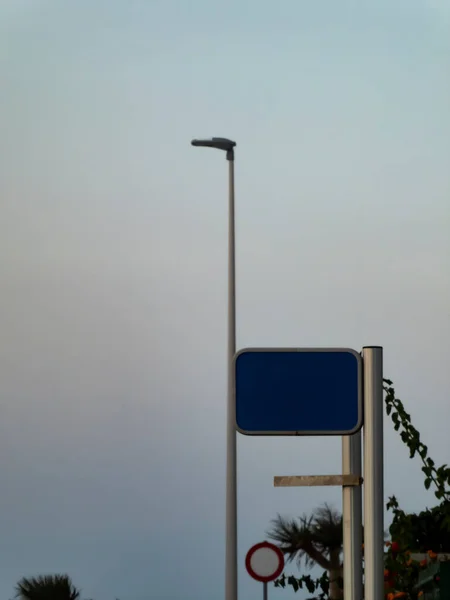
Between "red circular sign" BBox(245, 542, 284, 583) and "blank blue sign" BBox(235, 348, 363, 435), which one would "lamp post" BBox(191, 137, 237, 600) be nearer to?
"red circular sign" BBox(245, 542, 284, 583)

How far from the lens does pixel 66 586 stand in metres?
17.3

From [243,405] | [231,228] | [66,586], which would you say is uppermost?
[231,228]

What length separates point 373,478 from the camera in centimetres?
253

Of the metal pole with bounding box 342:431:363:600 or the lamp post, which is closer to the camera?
the metal pole with bounding box 342:431:363:600

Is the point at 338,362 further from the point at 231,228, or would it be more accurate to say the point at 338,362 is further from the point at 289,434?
the point at 231,228

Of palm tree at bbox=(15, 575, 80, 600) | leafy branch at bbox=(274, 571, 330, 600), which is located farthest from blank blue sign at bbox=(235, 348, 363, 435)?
palm tree at bbox=(15, 575, 80, 600)

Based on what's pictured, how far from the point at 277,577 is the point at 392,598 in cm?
569

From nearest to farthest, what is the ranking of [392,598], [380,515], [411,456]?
[380,515] → [411,456] → [392,598]

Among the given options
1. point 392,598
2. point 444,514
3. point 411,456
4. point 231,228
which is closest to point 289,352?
point 411,456

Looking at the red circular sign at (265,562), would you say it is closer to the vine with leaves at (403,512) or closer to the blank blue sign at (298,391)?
the vine with leaves at (403,512)

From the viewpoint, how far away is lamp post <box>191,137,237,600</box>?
16422 mm

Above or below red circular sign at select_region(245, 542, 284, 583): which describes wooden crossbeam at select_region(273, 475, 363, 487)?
above

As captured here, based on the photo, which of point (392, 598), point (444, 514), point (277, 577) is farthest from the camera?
point (277, 577)

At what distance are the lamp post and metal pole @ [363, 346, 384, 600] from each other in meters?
12.5
